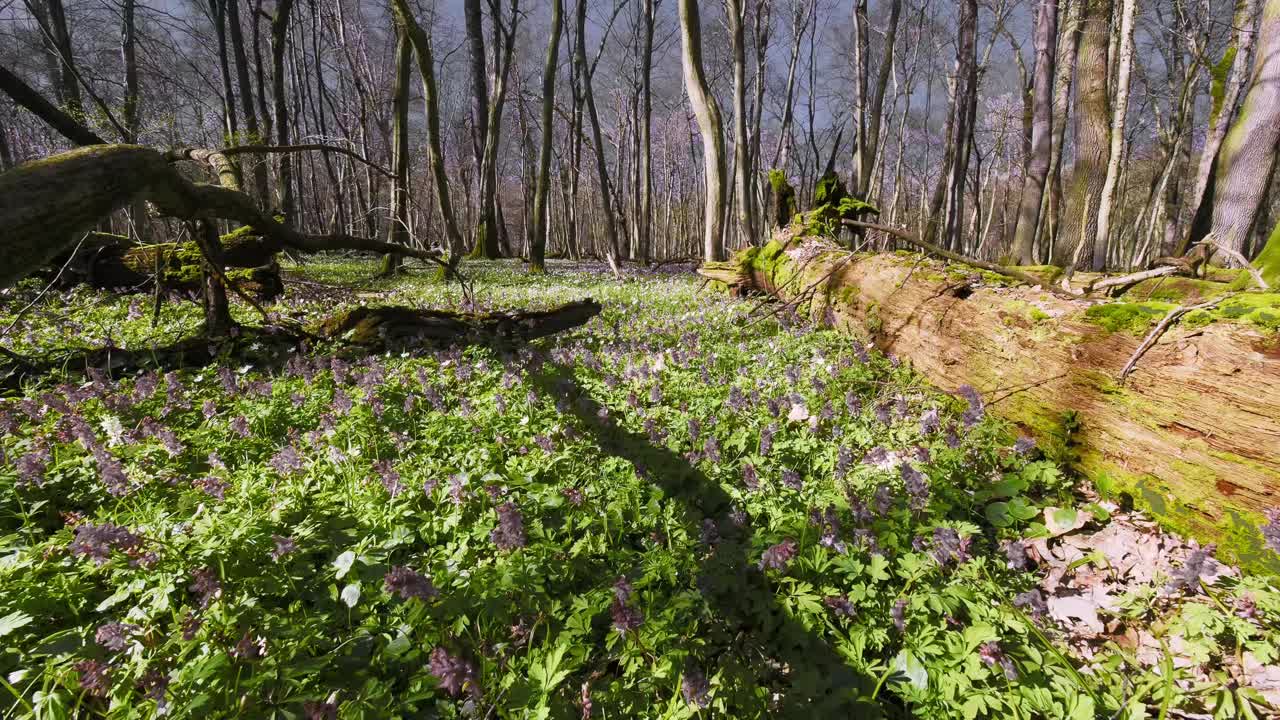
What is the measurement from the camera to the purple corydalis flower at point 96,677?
4.72 feet

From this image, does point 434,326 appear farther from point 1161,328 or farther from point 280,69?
point 280,69

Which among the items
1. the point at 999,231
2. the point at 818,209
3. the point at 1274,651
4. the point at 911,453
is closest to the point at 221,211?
the point at 911,453

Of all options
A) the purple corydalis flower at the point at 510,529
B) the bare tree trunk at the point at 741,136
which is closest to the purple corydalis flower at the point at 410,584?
the purple corydalis flower at the point at 510,529

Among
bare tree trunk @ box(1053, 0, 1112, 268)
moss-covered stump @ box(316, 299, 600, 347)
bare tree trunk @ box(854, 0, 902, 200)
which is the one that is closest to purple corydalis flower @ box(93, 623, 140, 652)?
moss-covered stump @ box(316, 299, 600, 347)

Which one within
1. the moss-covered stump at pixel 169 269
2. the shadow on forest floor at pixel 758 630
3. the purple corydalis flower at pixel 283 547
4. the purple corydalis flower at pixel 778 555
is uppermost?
the moss-covered stump at pixel 169 269

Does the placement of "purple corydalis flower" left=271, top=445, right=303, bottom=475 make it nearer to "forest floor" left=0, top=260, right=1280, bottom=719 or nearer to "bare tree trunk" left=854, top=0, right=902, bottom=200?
"forest floor" left=0, top=260, right=1280, bottom=719

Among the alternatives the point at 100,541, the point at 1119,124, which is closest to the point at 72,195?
the point at 100,541

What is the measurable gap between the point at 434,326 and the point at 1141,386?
20.1 feet

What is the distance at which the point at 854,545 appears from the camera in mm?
2303

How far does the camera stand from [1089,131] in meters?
10.1

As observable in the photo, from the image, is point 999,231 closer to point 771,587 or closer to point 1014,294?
point 1014,294

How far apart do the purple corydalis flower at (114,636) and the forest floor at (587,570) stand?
20mm

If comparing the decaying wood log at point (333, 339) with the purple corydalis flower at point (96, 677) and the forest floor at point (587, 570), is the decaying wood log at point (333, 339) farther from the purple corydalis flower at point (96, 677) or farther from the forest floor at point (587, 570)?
the purple corydalis flower at point (96, 677)

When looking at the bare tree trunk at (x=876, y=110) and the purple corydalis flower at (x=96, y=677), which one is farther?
the bare tree trunk at (x=876, y=110)
